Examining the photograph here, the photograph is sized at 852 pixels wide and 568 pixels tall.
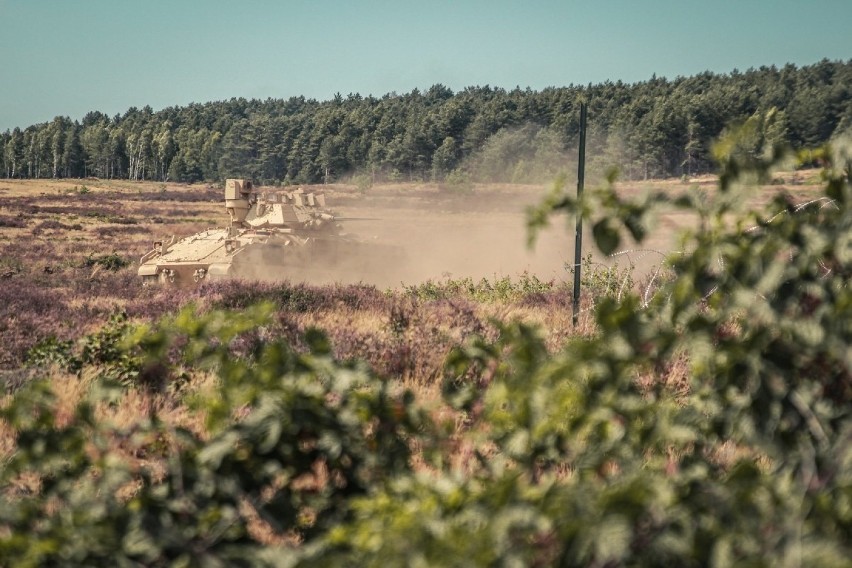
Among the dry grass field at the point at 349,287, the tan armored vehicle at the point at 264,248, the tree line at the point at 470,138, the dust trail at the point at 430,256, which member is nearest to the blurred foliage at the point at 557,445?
the dry grass field at the point at 349,287

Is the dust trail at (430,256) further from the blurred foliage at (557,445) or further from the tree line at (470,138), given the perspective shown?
the tree line at (470,138)

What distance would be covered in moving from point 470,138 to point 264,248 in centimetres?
7218

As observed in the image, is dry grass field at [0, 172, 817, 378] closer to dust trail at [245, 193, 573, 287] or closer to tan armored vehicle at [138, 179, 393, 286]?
dust trail at [245, 193, 573, 287]

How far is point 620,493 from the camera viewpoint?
1784mm

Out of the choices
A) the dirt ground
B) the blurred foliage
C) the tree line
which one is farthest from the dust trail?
the tree line

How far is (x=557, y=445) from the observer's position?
2498 millimetres

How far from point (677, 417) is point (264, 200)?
17670mm

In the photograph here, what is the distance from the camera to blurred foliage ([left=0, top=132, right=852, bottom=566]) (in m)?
1.91

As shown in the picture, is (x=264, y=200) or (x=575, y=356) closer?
(x=575, y=356)

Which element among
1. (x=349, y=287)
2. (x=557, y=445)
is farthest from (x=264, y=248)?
(x=557, y=445)

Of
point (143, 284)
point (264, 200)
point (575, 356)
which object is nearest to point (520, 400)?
point (575, 356)

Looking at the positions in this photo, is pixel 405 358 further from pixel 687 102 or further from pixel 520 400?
pixel 687 102

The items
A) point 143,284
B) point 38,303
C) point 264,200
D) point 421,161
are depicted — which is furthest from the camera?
point 421,161

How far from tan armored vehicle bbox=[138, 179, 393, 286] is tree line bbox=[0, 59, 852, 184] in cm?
3157
